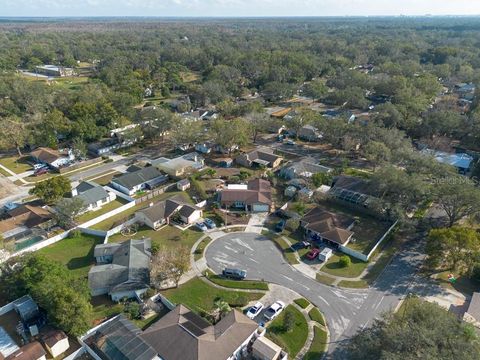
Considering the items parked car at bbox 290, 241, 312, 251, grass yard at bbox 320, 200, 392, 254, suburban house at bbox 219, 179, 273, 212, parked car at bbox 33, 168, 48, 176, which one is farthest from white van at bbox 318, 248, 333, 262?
parked car at bbox 33, 168, 48, 176

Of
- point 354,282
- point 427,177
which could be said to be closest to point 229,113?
point 427,177

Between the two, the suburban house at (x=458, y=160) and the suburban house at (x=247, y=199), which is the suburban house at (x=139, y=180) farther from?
the suburban house at (x=458, y=160)

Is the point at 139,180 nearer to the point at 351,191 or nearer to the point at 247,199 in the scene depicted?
the point at 247,199

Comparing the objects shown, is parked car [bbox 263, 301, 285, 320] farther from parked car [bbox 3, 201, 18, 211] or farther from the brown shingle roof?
parked car [bbox 3, 201, 18, 211]

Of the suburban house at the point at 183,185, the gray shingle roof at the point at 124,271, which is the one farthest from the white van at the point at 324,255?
the suburban house at the point at 183,185

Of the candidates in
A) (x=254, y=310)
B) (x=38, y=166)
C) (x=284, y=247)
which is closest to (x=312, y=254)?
(x=284, y=247)
